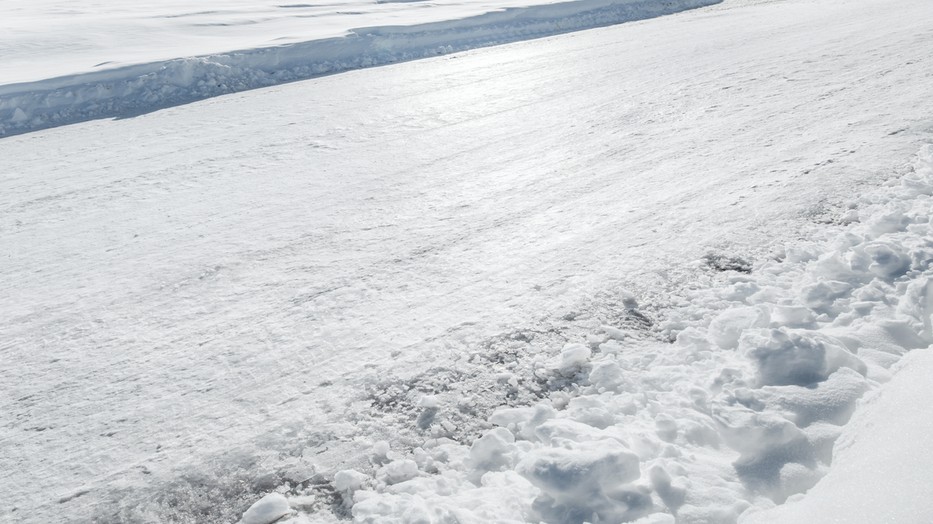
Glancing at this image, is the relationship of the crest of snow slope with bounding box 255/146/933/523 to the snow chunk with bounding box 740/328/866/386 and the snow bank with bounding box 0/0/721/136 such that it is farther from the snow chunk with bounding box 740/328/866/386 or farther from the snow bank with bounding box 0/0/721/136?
the snow bank with bounding box 0/0/721/136

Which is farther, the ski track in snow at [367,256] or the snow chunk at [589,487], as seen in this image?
the ski track in snow at [367,256]

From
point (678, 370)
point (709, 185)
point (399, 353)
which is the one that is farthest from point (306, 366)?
point (709, 185)

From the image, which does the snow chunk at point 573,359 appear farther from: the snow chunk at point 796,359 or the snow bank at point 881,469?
the snow bank at point 881,469

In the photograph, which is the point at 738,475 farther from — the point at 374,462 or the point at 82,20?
the point at 82,20

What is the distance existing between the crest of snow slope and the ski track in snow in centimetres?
3

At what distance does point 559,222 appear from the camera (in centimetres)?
454

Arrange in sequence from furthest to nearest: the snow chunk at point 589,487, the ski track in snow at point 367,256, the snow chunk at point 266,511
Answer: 1. the ski track in snow at point 367,256
2. the snow chunk at point 266,511
3. the snow chunk at point 589,487

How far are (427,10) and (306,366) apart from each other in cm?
1401

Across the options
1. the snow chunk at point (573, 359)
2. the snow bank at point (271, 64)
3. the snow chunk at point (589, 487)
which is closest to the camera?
the snow chunk at point (589, 487)

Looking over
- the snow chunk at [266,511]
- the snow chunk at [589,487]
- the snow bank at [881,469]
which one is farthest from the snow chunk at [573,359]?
the snow chunk at [266,511]

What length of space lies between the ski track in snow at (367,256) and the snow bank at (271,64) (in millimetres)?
881

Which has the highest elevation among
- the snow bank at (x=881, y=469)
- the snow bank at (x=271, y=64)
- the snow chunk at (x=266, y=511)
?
the snow bank at (x=271, y=64)

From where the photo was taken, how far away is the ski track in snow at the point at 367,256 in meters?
2.73

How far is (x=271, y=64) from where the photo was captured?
10664 mm
